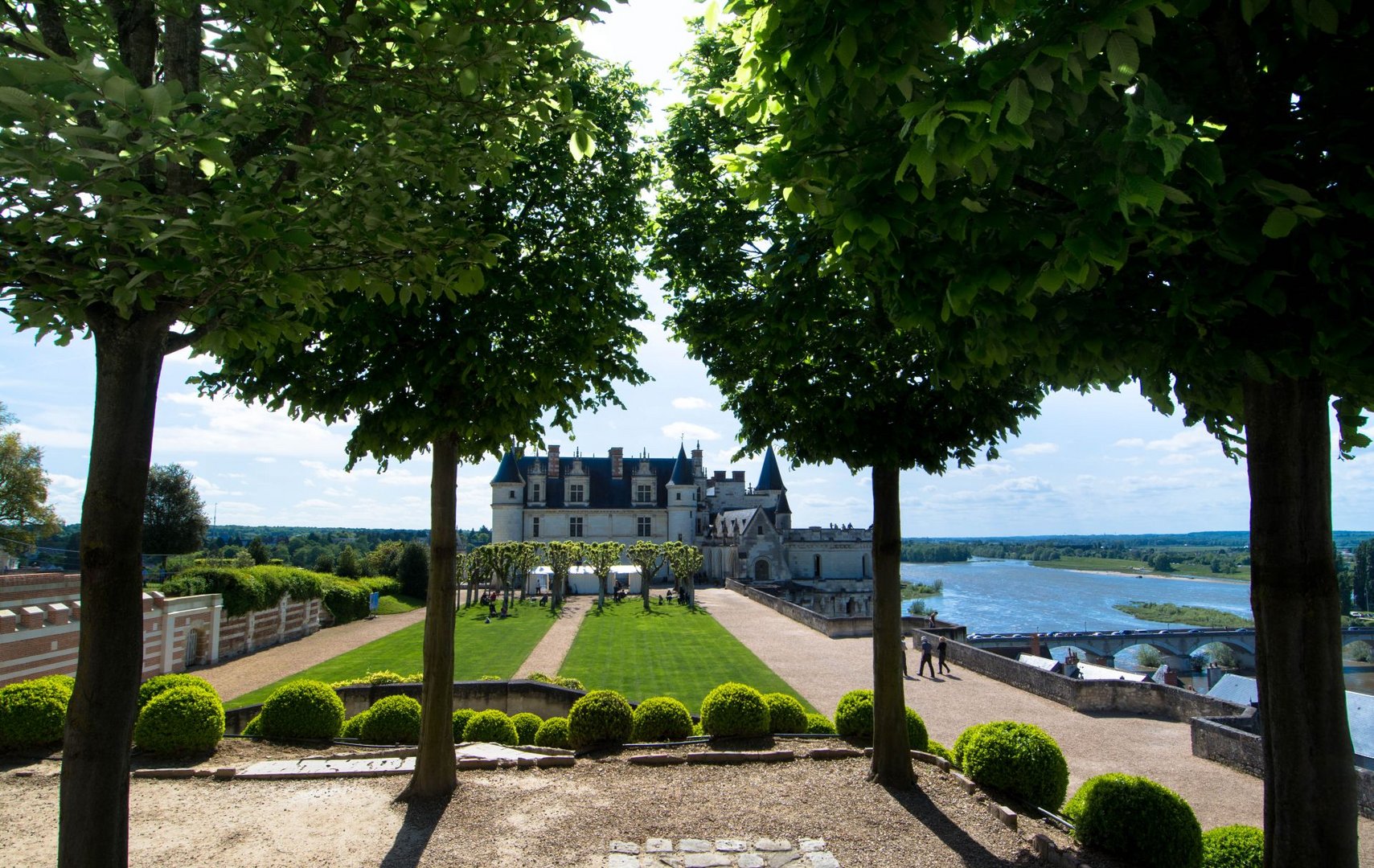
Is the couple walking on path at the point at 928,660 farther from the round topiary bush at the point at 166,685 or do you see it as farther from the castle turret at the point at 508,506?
the castle turret at the point at 508,506

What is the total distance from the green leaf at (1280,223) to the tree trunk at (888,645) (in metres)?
6.16

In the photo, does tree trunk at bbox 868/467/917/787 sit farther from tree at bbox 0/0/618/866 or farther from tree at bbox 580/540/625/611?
tree at bbox 580/540/625/611

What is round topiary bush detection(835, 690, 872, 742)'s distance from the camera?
1104cm

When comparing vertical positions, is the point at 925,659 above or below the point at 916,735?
below

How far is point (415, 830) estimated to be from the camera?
301 inches

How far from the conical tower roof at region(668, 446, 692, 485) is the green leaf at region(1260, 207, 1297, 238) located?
65.4 meters

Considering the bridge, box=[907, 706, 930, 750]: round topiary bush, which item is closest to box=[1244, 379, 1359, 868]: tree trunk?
box=[907, 706, 930, 750]: round topiary bush

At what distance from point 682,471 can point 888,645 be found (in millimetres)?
59536

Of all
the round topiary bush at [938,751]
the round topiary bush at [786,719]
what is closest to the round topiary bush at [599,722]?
the round topiary bush at [786,719]

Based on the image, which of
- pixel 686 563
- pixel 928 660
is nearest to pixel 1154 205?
pixel 928 660

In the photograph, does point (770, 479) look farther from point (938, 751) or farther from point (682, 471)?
point (938, 751)

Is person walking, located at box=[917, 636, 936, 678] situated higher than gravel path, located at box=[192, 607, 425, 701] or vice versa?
person walking, located at box=[917, 636, 936, 678]

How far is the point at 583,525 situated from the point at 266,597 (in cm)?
3812

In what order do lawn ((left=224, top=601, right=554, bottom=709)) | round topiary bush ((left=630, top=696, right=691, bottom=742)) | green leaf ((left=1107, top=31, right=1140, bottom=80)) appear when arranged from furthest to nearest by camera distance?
lawn ((left=224, top=601, right=554, bottom=709))
round topiary bush ((left=630, top=696, right=691, bottom=742))
green leaf ((left=1107, top=31, right=1140, bottom=80))
